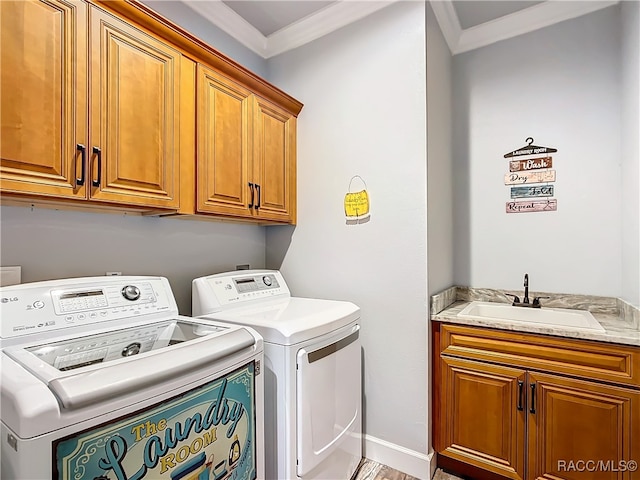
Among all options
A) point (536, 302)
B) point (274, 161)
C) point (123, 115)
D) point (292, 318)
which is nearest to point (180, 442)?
point (292, 318)

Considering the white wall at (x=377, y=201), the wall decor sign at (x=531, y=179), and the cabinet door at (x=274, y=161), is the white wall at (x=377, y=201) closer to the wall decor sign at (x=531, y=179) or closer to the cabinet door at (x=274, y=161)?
the cabinet door at (x=274, y=161)

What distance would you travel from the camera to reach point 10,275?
4.22ft

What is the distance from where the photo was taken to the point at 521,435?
1.68 metres

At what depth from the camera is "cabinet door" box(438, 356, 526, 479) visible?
5.55 ft

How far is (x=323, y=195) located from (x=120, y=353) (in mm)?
1475

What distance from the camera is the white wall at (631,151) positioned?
1687mm

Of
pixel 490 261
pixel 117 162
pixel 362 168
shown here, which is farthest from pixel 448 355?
pixel 117 162

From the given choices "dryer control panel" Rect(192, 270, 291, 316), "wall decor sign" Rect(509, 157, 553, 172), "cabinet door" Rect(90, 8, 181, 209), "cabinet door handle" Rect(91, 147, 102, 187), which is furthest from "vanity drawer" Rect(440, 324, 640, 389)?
"cabinet door handle" Rect(91, 147, 102, 187)

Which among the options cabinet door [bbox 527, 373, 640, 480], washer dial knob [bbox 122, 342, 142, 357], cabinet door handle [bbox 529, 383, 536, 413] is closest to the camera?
washer dial knob [bbox 122, 342, 142, 357]

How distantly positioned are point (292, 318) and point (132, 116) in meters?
1.08

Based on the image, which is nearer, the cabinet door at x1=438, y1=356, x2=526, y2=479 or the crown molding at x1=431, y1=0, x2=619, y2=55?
the cabinet door at x1=438, y1=356, x2=526, y2=479

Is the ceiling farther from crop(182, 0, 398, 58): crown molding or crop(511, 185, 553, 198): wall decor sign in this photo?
crop(511, 185, 553, 198): wall decor sign

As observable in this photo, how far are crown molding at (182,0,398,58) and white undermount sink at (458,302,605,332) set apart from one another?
1.90 metres

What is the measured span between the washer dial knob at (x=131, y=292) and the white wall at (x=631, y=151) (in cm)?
235
